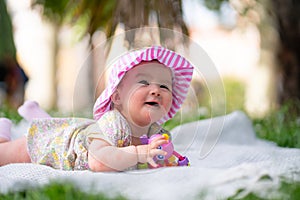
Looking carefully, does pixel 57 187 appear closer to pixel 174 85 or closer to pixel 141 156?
pixel 141 156

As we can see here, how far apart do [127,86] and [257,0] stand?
3.14m

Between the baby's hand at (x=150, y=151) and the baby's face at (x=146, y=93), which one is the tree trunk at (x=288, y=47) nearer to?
the baby's face at (x=146, y=93)

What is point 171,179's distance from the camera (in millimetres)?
1724

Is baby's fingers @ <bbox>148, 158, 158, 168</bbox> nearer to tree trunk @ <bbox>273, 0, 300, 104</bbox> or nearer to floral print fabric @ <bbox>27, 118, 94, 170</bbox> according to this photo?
floral print fabric @ <bbox>27, 118, 94, 170</bbox>

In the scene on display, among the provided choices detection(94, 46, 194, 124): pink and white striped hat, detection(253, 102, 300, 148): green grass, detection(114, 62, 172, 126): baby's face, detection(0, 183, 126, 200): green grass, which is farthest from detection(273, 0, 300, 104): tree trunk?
detection(0, 183, 126, 200): green grass

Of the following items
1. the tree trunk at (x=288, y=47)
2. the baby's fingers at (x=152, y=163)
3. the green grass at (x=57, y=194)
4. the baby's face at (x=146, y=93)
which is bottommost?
the green grass at (x=57, y=194)

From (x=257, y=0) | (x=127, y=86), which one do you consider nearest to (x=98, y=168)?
(x=127, y=86)

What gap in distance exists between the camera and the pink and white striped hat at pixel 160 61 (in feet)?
6.63

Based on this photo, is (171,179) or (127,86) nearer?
(171,179)

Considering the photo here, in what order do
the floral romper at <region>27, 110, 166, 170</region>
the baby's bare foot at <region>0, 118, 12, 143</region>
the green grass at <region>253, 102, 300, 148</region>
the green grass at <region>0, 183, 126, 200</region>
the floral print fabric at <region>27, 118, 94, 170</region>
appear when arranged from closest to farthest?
the green grass at <region>0, 183, 126, 200</region> → the floral romper at <region>27, 110, 166, 170</region> → the floral print fabric at <region>27, 118, 94, 170</region> → the baby's bare foot at <region>0, 118, 12, 143</region> → the green grass at <region>253, 102, 300, 148</region>

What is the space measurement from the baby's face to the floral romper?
6cm

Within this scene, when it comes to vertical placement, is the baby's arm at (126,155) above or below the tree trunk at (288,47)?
below

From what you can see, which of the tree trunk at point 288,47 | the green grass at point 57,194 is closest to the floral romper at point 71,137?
the green grass at point 57,194

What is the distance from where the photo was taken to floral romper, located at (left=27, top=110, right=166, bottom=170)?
2.00 m
